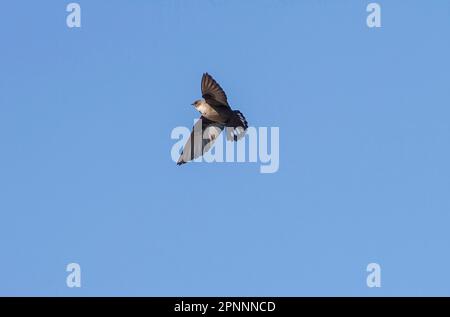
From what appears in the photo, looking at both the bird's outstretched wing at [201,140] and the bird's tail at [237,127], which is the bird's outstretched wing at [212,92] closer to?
the bird's tail at [237,127]

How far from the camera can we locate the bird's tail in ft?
78.0

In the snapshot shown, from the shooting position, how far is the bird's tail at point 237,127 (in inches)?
936

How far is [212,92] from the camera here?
2400cm

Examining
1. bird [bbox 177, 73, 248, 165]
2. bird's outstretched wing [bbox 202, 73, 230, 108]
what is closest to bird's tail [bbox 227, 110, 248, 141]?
bird [bbox 177, 73, 248, 165]

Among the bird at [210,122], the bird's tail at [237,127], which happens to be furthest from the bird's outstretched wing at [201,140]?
the bird's tail at [237,127]

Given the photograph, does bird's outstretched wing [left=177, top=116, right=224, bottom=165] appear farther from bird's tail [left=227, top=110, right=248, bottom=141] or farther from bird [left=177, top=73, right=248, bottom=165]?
bird's tail [left=227, top=110, right=248, bottom=141]

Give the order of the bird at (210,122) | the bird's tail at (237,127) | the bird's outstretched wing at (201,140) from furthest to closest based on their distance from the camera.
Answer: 1. the bird's outstretched wing at (201,140)
2. the bird at (210,122)
3. the bird's tail at (237,127)

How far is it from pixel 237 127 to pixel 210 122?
672 millimetres

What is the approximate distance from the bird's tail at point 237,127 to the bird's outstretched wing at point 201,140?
321mm

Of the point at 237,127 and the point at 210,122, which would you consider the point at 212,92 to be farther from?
the point at 237,127
